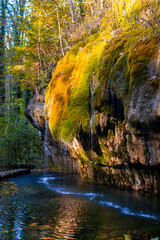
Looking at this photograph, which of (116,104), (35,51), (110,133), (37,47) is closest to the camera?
(116,104)

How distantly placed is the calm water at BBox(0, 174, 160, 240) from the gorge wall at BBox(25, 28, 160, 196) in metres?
1.11

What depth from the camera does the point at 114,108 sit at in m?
7.74

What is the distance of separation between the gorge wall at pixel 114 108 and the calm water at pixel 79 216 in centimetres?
→ 111

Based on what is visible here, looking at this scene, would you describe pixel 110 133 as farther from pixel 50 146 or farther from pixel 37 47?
pixel 37 47

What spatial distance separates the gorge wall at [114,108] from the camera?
6422 mm

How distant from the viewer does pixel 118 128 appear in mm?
7711

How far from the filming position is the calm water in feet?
14.0

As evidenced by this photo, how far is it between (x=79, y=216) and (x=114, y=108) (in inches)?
147

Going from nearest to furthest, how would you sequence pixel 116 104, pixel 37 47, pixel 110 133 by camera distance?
pixel 116 104
pixel 110 133
pixel 37 47

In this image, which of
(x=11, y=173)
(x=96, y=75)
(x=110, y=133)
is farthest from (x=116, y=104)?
(x=11, y=173)

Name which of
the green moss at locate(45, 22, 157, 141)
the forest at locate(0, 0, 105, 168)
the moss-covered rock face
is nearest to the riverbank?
the forest at locate(0, 0, 105, 168)

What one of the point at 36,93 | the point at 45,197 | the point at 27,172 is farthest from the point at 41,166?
the point at 45,197

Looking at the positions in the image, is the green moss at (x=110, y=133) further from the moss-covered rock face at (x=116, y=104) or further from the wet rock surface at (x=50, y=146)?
the wet rock surface at (x=50, y=146)

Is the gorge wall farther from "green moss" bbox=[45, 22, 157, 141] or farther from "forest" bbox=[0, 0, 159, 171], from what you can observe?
"forest" bbox=[0, 0, 159, 171]
